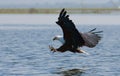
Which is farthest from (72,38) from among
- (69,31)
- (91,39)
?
(91,39)

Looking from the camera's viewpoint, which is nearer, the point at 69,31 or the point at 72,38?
the point at 69,31

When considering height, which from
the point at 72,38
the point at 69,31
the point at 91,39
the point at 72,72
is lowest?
Result: the point at 72,72

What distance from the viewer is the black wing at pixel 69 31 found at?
17.1 metres

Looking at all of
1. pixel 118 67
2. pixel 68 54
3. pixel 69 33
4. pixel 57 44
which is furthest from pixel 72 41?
pixel 57 44

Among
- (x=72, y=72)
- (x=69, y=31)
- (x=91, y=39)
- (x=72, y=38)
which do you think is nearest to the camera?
(x=69, y=31)

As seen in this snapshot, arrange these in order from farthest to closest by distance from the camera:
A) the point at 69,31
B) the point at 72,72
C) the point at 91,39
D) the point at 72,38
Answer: the point at 91,39, the point at 72,38, the point at 72,72, the point at 69,31

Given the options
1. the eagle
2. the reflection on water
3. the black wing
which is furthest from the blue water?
the black wing

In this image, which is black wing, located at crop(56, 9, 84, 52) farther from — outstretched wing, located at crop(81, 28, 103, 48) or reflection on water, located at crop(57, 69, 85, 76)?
reflection on water, located at crop(57, 69, 85, 76)

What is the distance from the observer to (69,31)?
17.7 metres

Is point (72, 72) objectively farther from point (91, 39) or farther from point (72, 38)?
point (91, 39)

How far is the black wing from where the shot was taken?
17.1m

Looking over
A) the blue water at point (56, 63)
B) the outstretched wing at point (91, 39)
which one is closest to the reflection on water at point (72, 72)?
the blue water at point (56, 63)

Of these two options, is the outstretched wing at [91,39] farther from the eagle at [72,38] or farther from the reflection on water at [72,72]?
the reflection on water at [72,72]

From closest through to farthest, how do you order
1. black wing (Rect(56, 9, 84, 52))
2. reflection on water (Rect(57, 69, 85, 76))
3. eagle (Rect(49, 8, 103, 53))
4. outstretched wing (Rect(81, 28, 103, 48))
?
black wing (Rect(56, 9, 84, 52)), eagle (Rect(49, 8, 103, 53)), reflection on water (Rect(57, 69, 85, 76)), outstretched wing (Rect(81, 28, 103, 48))
